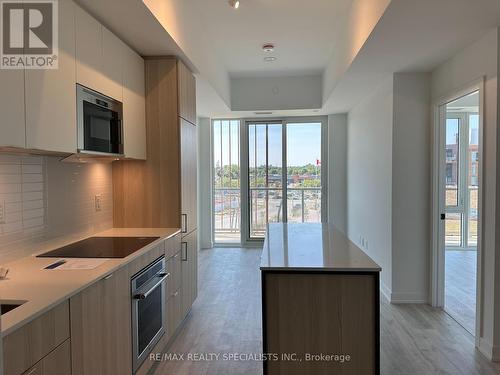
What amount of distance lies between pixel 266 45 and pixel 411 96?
1.70 meters

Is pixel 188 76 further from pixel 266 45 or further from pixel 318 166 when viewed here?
pixel 318 166

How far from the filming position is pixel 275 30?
12.0 ft

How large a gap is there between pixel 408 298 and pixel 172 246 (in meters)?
2.55

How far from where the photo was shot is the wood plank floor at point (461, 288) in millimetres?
3316

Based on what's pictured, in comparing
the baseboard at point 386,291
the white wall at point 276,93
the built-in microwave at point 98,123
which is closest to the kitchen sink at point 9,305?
the built-in microwave at point 98,123

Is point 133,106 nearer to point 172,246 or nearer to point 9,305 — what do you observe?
point 172,246

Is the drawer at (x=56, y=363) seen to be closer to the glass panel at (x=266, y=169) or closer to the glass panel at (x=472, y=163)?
the glass panel at (x=266, y=169)

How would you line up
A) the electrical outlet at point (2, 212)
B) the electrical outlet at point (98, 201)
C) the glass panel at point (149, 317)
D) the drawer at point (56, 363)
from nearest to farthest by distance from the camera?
the drawer at point (56, 363) < the electrical outlet at point (2, 212) < the glass panel at point (149, 317) < the electrical outlet at point (98, 201)

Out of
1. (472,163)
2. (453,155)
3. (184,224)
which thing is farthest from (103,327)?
(472,163)

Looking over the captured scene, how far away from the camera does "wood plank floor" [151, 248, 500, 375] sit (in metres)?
2.51

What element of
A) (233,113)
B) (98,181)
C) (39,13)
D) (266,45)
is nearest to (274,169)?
(233,113)

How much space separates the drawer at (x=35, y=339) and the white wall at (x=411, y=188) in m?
3.22

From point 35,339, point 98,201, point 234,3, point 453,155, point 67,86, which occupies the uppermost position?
point 234,3

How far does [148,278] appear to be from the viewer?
235 centimetres
